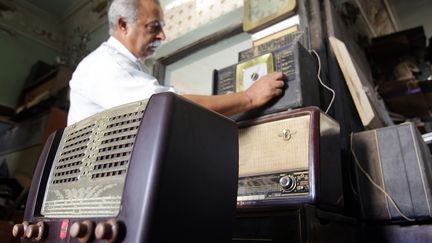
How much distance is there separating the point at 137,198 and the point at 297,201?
1.86 ft

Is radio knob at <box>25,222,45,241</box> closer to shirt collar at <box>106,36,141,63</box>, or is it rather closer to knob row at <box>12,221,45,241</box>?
knob row at <box>12,221,45,241</box>

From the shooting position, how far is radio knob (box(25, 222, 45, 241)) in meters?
0.68

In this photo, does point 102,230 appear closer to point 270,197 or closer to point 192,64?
point 270,197

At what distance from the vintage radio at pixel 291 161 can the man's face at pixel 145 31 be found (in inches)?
19.6

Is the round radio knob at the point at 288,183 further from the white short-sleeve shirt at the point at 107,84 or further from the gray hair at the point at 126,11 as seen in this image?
the gray hair at the point at 126,11

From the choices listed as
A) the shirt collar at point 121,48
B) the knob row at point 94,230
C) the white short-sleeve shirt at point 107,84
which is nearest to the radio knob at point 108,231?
the knob row at point 94,230

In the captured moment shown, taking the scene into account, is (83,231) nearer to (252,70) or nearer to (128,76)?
(128,76)

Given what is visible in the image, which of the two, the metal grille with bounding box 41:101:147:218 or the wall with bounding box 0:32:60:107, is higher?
the wall with bounding box 0:32:60:107

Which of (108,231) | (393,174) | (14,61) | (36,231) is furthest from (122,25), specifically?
(14,61)

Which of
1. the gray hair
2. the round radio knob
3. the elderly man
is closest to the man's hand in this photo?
the elderly man

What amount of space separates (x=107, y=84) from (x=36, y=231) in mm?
407

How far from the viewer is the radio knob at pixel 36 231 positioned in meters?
0.68

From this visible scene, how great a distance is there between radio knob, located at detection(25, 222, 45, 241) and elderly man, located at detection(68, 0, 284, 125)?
347 mm

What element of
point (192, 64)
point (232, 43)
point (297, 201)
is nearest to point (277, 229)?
point (297, 201)
